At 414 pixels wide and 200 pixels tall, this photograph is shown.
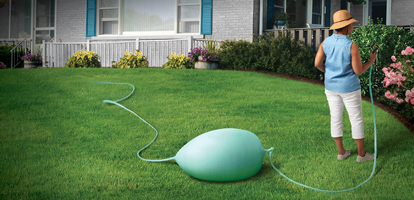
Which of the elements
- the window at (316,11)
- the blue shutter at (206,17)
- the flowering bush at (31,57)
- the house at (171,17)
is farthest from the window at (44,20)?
the window at (316,11)

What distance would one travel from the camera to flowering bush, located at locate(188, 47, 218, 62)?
1134 centimetres

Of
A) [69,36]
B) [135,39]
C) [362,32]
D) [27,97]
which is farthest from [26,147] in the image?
[69,36]

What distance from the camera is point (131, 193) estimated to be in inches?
160

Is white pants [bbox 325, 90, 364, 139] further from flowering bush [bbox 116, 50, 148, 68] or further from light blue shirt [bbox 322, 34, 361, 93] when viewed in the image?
flowering bush [bbox 116, 50, 148, 68]

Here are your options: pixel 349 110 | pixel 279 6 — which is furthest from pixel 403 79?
pixel 279 6

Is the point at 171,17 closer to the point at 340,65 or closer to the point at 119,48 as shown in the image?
the point at 119,48

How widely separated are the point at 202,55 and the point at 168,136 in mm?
5787

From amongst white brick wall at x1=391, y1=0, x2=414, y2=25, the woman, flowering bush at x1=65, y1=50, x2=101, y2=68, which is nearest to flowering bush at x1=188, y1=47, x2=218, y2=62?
flowering bush at x1=65, y1=50, x2=101, y2=68

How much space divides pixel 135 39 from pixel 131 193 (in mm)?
11183

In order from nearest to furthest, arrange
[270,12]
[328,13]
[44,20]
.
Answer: [270,12], [328,13], [44,20]

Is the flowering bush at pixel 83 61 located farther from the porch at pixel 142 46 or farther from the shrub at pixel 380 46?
the shrub at pixel 380 46

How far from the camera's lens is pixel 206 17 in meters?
13.3

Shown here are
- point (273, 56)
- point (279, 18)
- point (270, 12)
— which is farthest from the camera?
point (270, 12)

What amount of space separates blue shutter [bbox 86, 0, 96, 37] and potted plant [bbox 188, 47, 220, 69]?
5120mm
